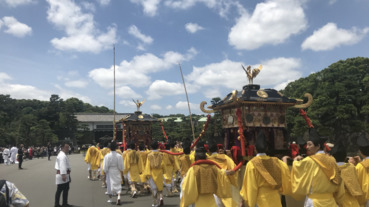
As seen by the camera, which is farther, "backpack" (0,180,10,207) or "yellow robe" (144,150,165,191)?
"yellow robe" (144,150,165,191)

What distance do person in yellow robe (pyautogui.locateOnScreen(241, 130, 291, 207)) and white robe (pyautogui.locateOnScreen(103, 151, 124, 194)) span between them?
504 cm

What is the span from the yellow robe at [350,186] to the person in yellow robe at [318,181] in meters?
0.35

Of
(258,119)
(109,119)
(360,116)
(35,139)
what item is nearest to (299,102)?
(258,119)

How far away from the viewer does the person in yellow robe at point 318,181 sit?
417 cm

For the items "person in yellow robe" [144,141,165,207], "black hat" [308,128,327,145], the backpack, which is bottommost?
"person in yellow robe" [144,141,165,207]

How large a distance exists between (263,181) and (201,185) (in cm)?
96

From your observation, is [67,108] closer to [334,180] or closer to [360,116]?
[360,116]

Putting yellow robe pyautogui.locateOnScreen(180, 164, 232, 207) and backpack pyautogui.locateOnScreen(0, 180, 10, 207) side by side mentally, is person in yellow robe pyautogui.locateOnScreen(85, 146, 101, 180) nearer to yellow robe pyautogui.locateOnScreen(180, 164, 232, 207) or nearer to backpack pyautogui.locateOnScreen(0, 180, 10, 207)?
yellow robe pyautogui.locateOnScreen(180, 164, 232, 207)

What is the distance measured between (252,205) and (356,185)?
1.84m

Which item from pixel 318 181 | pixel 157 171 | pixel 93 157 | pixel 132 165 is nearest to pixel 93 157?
pixel 93 157

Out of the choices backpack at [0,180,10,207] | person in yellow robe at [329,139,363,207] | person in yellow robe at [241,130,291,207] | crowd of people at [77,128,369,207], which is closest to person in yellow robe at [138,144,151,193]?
crowd of people at [77,128,369,207]

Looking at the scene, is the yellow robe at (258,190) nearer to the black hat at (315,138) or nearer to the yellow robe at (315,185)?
the yellow robe at (315,185)

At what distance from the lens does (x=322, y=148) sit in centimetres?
461

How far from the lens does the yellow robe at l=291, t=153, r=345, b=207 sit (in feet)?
13.7
